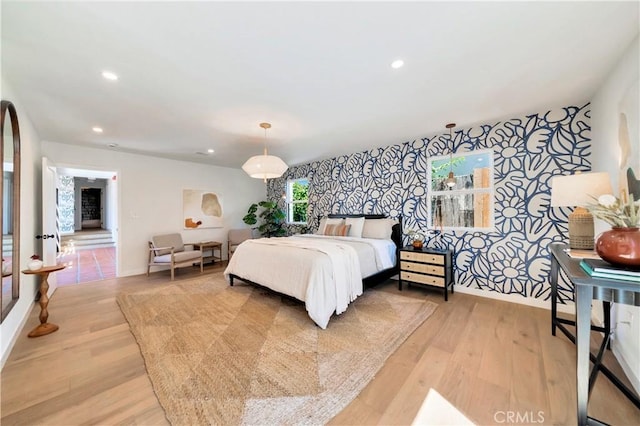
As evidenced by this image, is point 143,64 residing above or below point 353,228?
above

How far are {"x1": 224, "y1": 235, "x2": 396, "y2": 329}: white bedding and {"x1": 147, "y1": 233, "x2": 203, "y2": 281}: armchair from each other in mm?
1399

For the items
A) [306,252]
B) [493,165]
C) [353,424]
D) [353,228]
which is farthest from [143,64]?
[493,165]

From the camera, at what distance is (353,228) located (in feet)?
14.9

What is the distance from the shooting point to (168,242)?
A: 5.12 metres

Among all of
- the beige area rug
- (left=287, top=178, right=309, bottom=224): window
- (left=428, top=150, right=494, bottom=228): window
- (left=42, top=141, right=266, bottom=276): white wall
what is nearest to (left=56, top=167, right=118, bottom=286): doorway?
(left=42, top=141, right=266, bottom=276): white wall

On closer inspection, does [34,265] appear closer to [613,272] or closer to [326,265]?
[326,265]

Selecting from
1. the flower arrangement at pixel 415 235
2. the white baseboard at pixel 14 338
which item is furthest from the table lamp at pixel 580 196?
the white baseboard at pixel 14 338

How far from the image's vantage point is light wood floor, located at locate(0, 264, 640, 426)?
150cm

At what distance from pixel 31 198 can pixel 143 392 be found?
3119 mm

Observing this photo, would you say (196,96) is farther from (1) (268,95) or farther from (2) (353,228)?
(2) (353,228)

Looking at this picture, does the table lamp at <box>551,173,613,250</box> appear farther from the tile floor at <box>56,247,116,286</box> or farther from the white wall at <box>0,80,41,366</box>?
the tile floor at <box>56,247,116,286</box>

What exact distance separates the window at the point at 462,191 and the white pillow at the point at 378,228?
701mm

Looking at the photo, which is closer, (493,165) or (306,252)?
(306,252)

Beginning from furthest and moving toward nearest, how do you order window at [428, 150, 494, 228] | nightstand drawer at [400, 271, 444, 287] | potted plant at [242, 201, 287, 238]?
1. potted plant at [242, 201, 287, 238]
2. window at [428, 150, 494, 228]
3. nightstand drawer at [400, 271, 444, 287]
